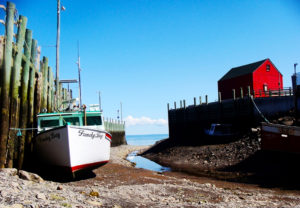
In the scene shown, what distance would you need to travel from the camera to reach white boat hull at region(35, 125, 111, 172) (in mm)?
11336

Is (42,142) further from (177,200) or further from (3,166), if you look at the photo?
(177,200)

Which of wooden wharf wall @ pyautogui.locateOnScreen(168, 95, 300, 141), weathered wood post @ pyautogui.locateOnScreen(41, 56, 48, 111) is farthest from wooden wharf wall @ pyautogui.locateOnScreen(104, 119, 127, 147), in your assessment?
weathered wood post @ pyautogui.locateOnScreen(41, 56, 48, 111)

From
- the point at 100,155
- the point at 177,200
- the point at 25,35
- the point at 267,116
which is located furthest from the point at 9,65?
the point at 267,116

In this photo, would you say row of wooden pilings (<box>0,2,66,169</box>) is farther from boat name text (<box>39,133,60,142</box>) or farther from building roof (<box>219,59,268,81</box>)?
building roof (<box>219,59,268,81</box>)

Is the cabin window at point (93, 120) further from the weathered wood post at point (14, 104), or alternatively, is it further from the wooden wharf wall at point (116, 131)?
the wooden wharf wall at point (116, 131)

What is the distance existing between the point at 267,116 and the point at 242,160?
694 cm

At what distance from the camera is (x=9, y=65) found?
11219 millimetres

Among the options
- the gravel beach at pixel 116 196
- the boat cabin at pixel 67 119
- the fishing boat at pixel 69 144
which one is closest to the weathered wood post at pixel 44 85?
the boat cabin at pixel 67 119

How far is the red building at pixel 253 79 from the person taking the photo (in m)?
37.9

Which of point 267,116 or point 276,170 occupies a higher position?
point 267,116

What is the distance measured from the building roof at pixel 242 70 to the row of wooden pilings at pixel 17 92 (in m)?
30.8

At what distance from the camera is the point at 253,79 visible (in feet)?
123

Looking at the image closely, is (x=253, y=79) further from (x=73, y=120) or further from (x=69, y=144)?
Result: (x=69, y=144)

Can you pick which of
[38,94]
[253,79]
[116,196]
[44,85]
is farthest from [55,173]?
[253,79]
